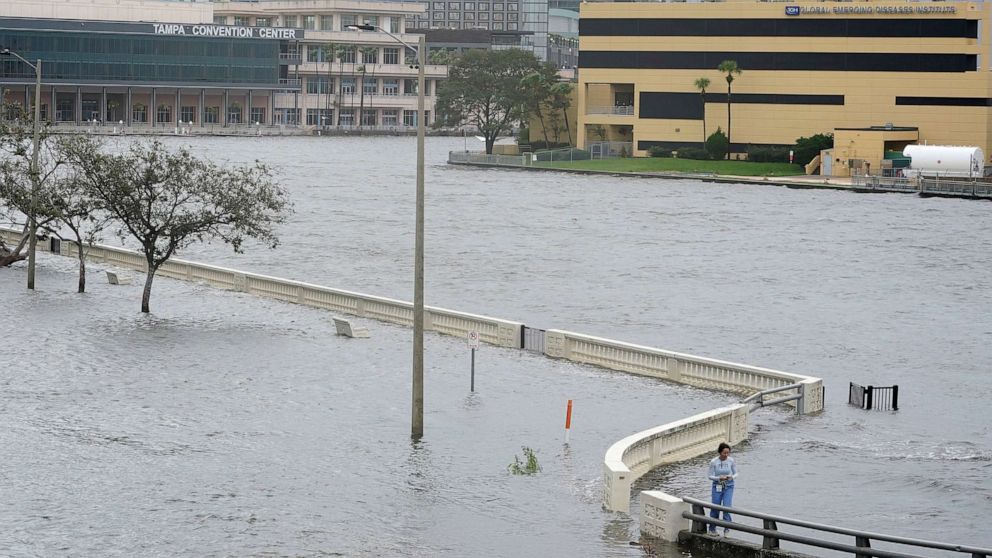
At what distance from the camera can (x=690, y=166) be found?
142000 millimetres

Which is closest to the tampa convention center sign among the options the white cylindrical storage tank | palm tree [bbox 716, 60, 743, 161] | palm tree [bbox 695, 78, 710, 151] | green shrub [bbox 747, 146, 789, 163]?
palm tree [bbox 716, 60, 743, 161]

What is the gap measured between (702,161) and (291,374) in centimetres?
10534

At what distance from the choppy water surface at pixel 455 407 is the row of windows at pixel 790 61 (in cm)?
5591

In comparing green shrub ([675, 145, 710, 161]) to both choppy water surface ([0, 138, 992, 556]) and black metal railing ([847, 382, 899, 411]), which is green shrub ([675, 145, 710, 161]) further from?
black metal railing ([847, 382, 899, 411])

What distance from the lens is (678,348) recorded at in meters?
51.2

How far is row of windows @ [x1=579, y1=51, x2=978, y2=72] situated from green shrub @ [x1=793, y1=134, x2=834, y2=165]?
6205 millimetres

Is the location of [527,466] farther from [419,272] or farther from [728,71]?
[728,71]

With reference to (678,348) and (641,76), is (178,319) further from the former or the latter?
(641,76)

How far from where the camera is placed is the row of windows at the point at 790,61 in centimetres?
13400

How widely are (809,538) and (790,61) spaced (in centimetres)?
11968

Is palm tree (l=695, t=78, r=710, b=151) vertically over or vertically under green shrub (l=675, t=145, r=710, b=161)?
over

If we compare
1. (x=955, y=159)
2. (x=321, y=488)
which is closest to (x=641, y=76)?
(x=955, y=159)

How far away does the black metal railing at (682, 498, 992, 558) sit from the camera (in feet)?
75.4

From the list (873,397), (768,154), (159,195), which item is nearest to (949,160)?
(768,154)
